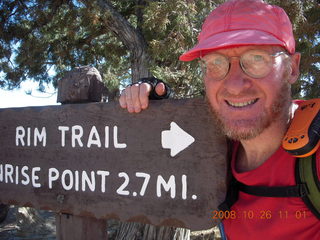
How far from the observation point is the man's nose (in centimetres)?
113

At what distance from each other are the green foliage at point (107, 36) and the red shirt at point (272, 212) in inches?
80.0

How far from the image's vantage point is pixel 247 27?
1.15 m

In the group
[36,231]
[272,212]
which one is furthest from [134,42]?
[36,231]

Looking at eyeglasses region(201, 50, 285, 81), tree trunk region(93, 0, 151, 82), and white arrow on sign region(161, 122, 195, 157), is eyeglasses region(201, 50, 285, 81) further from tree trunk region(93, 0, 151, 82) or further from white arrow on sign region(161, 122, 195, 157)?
tree trunk region(93, 0, 151, 82)

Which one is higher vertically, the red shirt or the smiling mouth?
the smiling mouth

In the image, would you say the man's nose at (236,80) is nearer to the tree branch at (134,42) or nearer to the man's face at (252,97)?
the man's face at (252,97)

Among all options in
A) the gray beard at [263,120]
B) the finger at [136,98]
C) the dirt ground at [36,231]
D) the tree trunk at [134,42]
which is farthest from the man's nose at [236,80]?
the dirt ground at [36,231]

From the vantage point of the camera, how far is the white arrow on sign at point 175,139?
4.31 ft

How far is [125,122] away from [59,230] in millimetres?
709

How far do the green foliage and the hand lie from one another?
71.6 inches

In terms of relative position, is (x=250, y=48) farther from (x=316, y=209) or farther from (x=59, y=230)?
(x=59, y=230)

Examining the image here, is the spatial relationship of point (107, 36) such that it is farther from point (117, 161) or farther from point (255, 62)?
point (255, 62)

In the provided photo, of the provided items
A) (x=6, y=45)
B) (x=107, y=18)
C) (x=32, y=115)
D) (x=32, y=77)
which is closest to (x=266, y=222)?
(x=32, y=115)

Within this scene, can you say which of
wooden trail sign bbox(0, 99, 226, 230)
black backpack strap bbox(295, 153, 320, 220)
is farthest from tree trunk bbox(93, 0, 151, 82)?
black backpack strap bbox(295, 153, 320, 220)
